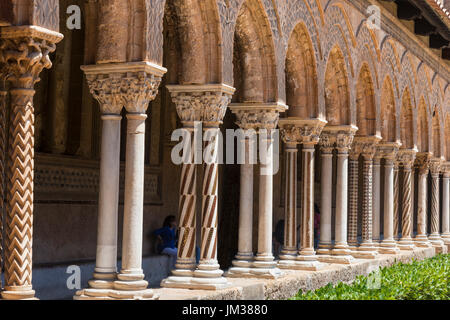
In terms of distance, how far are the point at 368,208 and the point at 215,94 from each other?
25.8 feet

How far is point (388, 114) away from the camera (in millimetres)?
17625

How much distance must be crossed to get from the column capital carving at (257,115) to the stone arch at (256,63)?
0.38ft

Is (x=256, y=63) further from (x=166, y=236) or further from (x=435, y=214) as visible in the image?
(x=435, y=214)

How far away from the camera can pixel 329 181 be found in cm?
1390

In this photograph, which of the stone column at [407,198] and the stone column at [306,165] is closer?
the stone column at [306,165]

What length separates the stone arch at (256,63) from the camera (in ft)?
36.2

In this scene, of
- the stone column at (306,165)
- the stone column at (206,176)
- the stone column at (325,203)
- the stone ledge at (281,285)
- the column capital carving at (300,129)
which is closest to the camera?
the stone ledge at (281,285)

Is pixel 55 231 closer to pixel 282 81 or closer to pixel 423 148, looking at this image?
pixel 282 81

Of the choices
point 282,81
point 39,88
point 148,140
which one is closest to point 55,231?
point 39,88

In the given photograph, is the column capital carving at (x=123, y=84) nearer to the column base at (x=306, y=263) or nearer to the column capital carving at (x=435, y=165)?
the column base at (x=306, y=263)

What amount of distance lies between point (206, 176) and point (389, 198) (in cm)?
926

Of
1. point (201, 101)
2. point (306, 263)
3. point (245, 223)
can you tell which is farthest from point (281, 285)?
point (201, 101)

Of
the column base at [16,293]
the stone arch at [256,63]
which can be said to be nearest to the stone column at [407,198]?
the stone arch at [256,63]

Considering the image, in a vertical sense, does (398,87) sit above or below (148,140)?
above
